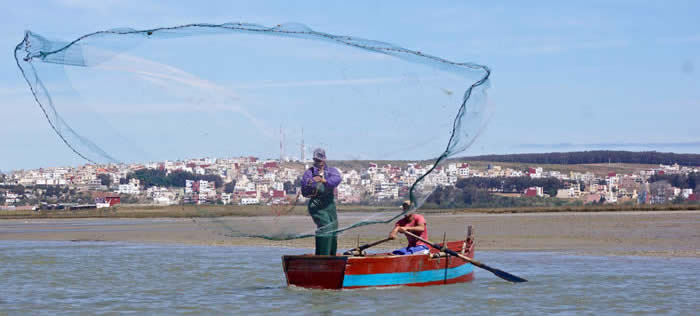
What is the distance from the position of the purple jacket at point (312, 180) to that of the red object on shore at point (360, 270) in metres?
1.61

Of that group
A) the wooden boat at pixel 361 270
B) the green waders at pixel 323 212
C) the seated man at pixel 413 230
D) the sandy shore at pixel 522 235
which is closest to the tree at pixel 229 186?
the sandy shore at pixel 522 235

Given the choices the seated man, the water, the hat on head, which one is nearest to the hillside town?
the hat on head

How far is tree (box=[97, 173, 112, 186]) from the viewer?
48.0ft

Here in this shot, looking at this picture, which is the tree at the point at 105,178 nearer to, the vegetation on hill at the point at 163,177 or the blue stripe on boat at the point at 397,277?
the vegetation on hill at the point at 163,177

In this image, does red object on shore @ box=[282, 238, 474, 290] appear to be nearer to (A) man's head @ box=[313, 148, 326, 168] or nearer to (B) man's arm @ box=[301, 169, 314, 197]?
(B) man's arm @ box=[301, 169, 314, 197]

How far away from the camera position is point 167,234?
4281cm

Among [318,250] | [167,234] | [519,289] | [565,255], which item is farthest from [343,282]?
[167,234]

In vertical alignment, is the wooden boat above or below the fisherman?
below

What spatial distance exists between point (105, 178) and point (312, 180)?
134 inches

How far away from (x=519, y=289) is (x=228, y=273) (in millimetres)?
7492

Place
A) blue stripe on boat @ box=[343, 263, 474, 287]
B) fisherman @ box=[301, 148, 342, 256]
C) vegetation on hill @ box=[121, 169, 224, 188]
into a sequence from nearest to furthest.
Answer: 1. vegetation on hill @ box=[121, 169, 224, 188]
2. fisherman @ box=[301, 148, 342, 256]
3. blue stripe on boat @ box=[343, 263, 474, 287]

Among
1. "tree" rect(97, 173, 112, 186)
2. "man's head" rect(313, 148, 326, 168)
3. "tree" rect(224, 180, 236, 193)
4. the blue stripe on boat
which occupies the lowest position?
the blue stripe on boat

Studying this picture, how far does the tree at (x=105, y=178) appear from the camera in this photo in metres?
14.6

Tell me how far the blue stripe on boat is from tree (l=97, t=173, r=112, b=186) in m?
4.63
